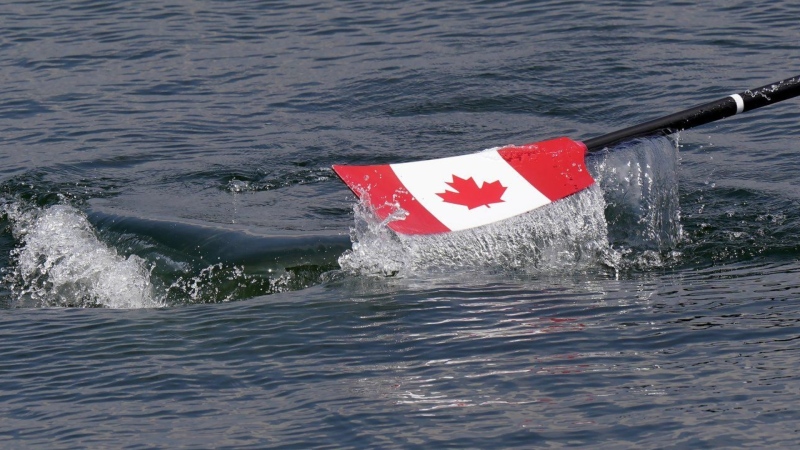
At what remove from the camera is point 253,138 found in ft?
36.0

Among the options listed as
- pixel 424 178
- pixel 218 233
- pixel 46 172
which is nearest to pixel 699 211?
pixel 424 178

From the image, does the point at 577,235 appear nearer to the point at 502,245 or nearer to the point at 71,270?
the point at 502,245

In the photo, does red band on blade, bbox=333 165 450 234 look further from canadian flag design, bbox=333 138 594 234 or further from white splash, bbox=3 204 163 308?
white splash, bbox=3 204 163 308

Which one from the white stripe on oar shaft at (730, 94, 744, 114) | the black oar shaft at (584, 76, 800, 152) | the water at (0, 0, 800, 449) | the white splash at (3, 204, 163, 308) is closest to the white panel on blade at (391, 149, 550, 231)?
the water at (0, 0, 800, 449)

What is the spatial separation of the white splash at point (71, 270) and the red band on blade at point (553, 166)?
243cm

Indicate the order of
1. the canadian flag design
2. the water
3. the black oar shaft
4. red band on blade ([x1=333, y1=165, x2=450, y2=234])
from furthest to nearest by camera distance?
1. the black oar shaft
2. the canadian flag design
3. red band on blade ([x1=333, y1=165, x2=450, y2=234])
4. the water

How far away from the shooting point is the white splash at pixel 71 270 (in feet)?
23.2

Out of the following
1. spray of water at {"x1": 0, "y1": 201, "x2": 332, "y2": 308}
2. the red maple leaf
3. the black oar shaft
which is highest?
the black oar shaft

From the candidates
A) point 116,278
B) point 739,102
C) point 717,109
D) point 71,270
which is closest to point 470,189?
point 717,109

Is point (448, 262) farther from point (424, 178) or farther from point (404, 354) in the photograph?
point (404, 354)

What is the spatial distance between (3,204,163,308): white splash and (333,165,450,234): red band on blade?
1.38 metres

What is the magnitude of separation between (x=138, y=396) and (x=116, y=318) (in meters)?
1.31

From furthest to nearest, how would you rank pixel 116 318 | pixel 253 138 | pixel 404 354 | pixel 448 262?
pixel 253 138 → pixel 448 262 → pixel 116 318 → pixel 404 354

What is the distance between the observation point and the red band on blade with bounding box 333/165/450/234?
7.21m
